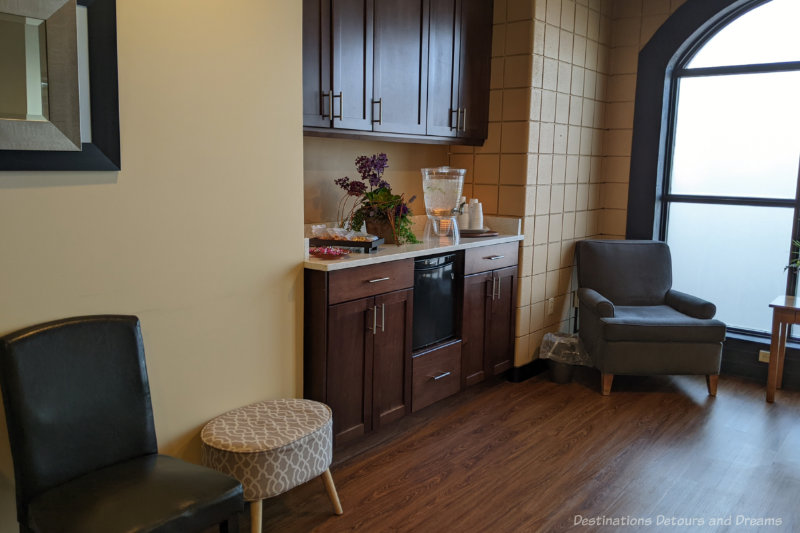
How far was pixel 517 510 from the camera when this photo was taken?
2531 mm

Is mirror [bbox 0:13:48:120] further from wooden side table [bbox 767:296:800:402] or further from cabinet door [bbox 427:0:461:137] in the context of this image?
wooden side table [bbox 767:296:800:402]

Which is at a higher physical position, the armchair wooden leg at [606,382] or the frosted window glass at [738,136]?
the frosted window glass at [738,136]

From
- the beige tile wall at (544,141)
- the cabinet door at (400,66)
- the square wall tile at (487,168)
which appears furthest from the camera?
the square wall tile at (487,168)

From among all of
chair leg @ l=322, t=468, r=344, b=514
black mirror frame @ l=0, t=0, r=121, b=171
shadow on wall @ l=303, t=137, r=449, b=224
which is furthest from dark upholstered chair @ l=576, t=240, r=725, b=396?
black mirror frame @ l=0, t=0, r=121, b=171

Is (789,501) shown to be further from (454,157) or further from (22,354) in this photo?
(22,354)

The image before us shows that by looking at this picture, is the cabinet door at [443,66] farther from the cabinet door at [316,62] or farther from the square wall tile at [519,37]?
the cabinet door at [316,62]

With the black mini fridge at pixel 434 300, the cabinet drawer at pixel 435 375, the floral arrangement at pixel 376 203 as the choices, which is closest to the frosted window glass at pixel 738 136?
the black mini fridge at pixel 434 300

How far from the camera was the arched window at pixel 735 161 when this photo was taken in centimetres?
409

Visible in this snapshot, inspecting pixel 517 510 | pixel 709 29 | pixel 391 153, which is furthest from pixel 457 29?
pixel 517 510

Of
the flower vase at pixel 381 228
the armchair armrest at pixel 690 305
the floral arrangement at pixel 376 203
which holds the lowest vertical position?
the armchair armrest at pixel 690 305

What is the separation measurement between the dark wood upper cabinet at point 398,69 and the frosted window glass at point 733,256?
1675 mm

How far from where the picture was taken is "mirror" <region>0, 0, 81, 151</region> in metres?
1.71

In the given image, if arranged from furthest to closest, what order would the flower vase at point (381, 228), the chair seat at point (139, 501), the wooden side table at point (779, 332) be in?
the wooden side table at point (779, 332) → the flower vase at point (381, 228) → the chair seat at point (139, 501)

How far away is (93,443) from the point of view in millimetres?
1836
